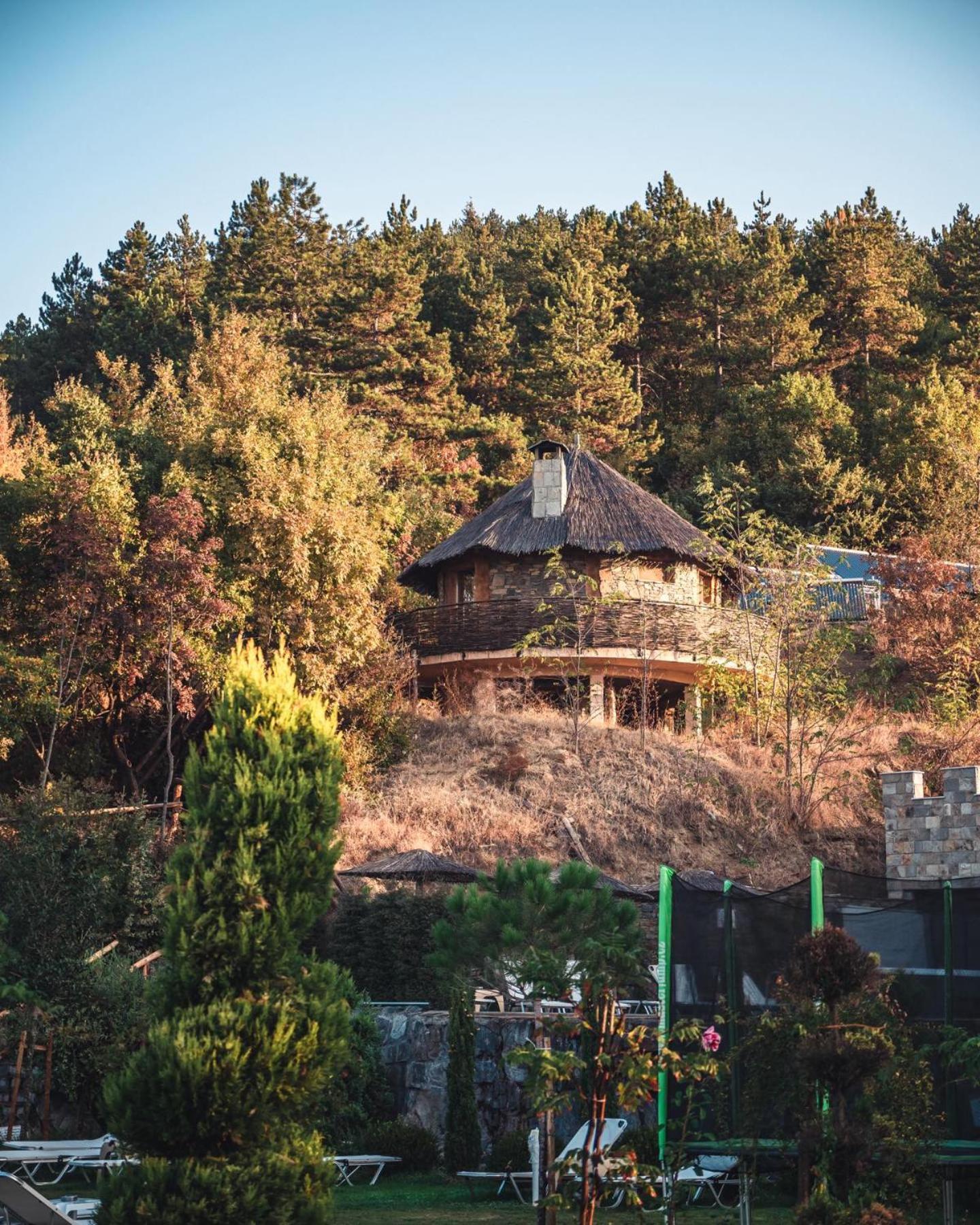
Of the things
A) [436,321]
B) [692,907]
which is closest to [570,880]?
[692,907]

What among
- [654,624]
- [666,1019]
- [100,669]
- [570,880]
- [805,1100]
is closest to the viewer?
[805,1100]

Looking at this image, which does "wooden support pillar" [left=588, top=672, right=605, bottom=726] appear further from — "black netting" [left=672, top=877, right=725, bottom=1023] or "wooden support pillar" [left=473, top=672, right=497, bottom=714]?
"black netting" [left=672, top=877, right=725, bottom=1023]

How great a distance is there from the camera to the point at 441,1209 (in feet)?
46.2

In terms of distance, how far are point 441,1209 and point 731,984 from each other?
12.0 ft

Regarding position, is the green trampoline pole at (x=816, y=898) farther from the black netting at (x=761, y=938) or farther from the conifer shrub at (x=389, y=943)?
the conifer shrub at (x=389, y=943)

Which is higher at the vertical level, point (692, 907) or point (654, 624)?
point (654, 624)

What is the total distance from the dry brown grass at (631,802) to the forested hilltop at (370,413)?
6.14ft

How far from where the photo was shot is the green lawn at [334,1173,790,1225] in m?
13.1

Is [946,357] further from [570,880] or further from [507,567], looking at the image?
[570,880]

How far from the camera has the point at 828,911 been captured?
12898 millimetres

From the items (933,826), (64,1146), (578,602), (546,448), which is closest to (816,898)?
(64,1146)

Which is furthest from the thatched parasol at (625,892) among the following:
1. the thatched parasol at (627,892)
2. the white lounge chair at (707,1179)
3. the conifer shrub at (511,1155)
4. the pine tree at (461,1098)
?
the white lounge chair at (707,1179)

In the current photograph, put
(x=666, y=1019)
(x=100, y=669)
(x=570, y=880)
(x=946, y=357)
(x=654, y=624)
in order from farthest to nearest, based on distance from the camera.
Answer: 1. (x=946, y=357)
2. (x=654, y=624)
3. (x=100, y=669)
4. (x=570, y=880)
5. (x=666, y=1019)

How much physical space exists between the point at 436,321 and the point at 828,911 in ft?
141
